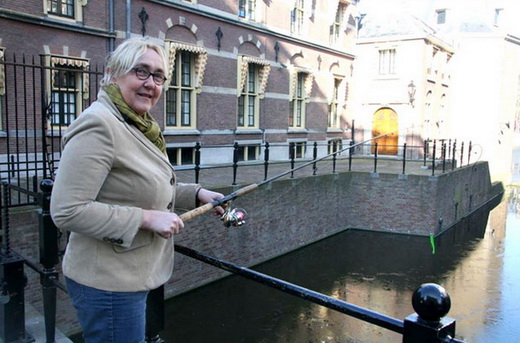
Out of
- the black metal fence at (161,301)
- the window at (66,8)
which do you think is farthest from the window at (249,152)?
the black metal fence at (161,301)

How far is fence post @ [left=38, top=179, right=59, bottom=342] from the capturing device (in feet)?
9.22

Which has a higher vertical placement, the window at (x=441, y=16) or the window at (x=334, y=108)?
the window at (x=441, y=16)

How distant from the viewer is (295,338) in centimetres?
671

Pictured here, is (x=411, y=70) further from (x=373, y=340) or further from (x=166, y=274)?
(x=166, y=274)

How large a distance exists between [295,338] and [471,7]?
25.4 m

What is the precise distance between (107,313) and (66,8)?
30.8ft

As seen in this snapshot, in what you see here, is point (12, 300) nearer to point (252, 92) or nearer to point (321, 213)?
point (321, 213)

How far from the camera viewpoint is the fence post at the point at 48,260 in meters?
2.81

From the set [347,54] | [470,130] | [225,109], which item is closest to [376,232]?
[225,109]

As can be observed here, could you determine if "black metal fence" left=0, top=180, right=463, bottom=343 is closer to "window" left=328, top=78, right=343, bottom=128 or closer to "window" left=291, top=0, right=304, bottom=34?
"window" left=291, top=0, right=304, bottom=34

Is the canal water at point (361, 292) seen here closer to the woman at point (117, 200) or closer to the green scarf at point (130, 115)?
the woman at point (117, 200)

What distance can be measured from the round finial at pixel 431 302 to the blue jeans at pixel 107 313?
1048 millimetres

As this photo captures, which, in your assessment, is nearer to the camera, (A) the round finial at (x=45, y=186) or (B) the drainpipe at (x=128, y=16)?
(A) the round finial at (x=45, y=186)

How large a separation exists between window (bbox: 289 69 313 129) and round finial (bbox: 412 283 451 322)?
15.4 metres
